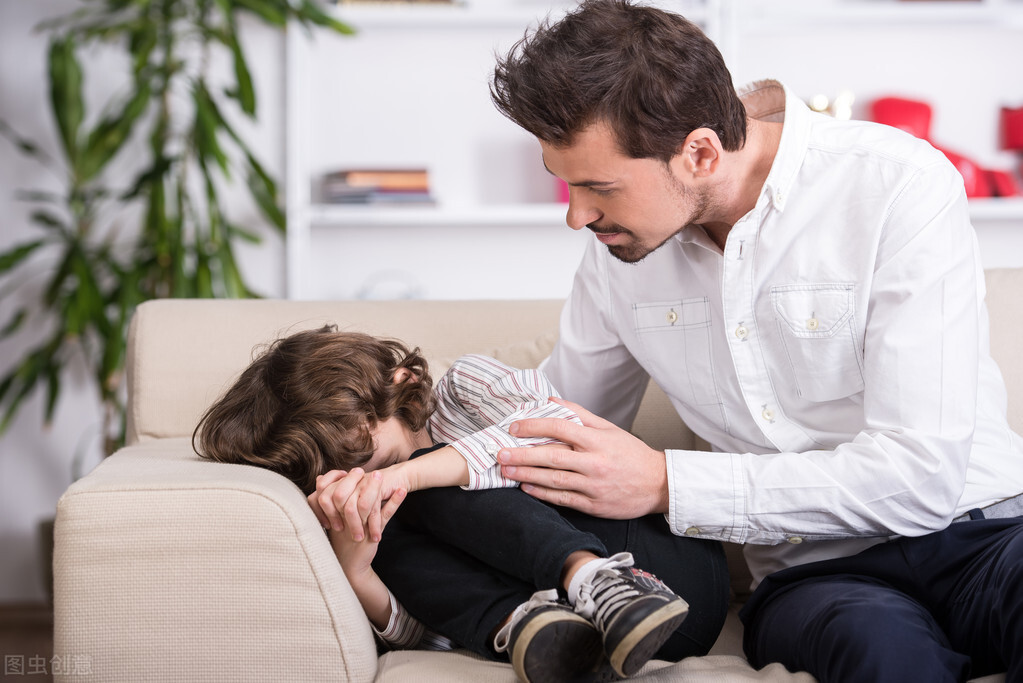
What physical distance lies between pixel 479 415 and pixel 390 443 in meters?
0.13

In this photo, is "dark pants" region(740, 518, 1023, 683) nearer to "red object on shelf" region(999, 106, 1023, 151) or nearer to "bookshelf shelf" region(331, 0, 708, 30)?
"bookshelf shelf" region(331, 0, 708, 30)

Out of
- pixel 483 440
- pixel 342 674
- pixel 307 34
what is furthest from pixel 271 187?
pixel 342 674

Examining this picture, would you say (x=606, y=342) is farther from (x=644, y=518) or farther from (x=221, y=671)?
(x=221, y=671)

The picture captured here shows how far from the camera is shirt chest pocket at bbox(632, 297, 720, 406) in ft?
4.15

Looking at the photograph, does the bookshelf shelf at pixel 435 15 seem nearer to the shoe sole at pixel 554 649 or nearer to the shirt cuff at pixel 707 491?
the shirt cuff at pixel 707 491

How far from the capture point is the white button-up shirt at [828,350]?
3.39 feet

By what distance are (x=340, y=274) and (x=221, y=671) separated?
209cm

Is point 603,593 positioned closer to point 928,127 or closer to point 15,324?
point 15,324

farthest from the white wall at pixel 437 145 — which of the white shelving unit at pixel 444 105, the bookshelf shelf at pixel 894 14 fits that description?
Answer: the bookshelf shelf at pixel 894 14

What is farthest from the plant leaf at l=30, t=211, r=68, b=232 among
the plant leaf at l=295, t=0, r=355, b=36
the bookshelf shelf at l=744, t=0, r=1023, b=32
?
the bookshelf shelf at l=744, t=0, r=1023, b=32

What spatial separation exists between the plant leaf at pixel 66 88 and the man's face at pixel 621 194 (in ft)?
5.81

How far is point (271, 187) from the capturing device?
2486mm

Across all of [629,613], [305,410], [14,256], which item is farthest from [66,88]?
[629,613]

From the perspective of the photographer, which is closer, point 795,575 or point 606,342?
point 795,575
